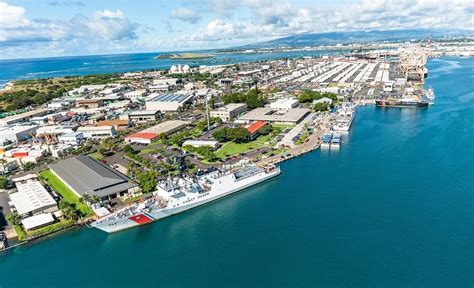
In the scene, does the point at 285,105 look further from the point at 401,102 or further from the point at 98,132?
the point at 98,132

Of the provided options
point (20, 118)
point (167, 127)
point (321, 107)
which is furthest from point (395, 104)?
point (20, 118)

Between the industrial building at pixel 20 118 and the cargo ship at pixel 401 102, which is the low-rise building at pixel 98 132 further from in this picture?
the cargo ship at pixel 401 102

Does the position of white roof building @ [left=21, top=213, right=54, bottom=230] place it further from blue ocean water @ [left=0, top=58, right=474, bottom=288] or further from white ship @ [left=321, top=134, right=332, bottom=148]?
white ship @ [left=321, top=134, right=332, bottom=148]

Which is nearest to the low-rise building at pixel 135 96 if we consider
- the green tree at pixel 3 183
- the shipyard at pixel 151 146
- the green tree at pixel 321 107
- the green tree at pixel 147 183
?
the shipyard at pixel 151 146

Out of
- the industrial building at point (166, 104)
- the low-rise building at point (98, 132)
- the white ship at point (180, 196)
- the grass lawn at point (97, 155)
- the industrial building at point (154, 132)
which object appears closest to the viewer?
the white ship at point (180, 196)

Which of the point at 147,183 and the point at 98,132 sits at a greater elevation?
the point at 98,132
